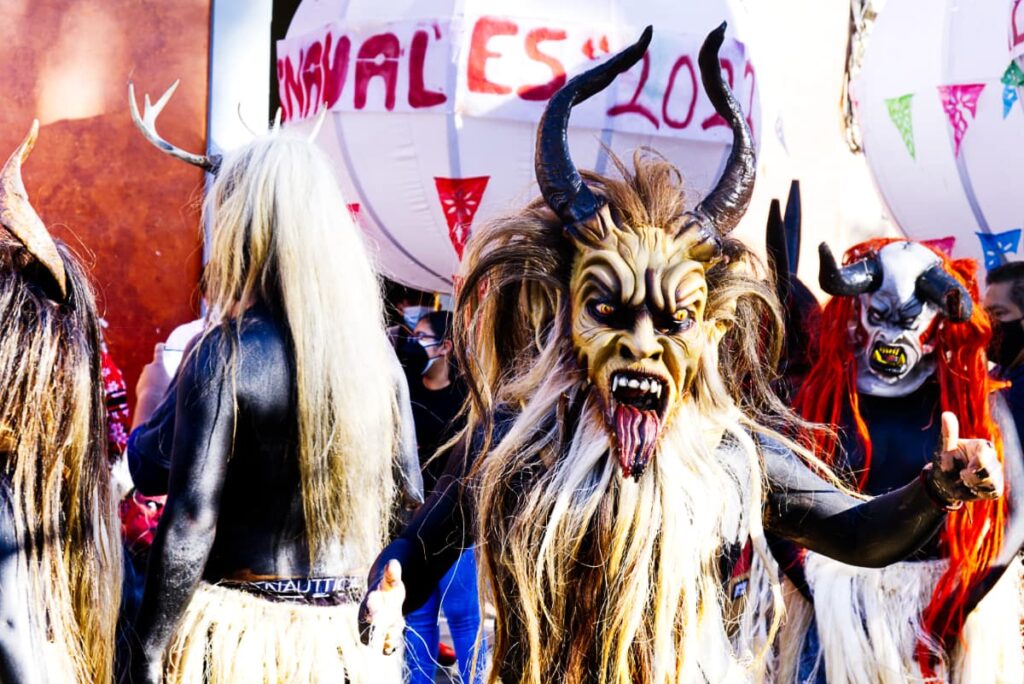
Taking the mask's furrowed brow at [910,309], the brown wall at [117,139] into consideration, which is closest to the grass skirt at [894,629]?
the mask's furrowed brow at [910,309]

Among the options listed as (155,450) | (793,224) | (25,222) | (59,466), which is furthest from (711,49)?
(793,224)

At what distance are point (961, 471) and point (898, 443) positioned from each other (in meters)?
1.40

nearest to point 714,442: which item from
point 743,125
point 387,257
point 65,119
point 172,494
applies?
point 743,125

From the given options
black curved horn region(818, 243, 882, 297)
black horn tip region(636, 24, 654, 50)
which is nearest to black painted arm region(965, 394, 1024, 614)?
black curved horn region(818, 243, 882, 297)

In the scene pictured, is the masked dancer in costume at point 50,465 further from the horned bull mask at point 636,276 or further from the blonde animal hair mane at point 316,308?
the horned bull mask at point 636,276

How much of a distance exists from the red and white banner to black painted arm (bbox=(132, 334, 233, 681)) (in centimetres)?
148

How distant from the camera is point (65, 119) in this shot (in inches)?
221

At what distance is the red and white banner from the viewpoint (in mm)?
3967

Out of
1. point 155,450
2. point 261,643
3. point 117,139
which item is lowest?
point 261,643

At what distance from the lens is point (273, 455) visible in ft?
9.66

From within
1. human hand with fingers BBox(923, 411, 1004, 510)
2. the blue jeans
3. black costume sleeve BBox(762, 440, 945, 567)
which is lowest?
the blue jeans

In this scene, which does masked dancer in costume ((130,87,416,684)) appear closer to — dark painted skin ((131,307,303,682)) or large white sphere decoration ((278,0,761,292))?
dark painted skin ((131,307,303,682))

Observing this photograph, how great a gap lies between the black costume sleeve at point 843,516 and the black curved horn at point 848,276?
1077mm

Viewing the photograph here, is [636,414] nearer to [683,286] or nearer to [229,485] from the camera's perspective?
[683,286]
